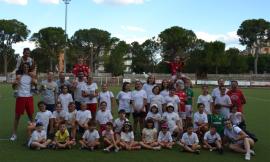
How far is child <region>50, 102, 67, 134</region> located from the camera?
37.7 feet

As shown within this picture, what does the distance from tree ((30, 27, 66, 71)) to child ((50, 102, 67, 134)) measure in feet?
265

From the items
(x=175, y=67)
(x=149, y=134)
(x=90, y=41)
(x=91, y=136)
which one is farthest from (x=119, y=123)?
(x=90, y=41)

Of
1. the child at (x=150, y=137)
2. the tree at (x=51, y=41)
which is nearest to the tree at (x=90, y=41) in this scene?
the tree at (x=51, y=41)

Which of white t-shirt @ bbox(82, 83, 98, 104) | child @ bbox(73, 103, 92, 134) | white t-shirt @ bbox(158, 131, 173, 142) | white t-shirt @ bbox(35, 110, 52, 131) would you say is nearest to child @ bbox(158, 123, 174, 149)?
white t-shirt @ bbox(158, 131, 173, 142)

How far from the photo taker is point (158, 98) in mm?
12492

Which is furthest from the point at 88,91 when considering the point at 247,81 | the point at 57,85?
the point at 247,81

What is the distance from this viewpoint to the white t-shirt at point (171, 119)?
11812 mm

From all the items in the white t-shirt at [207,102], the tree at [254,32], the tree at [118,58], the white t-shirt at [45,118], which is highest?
the tree at [254,32]

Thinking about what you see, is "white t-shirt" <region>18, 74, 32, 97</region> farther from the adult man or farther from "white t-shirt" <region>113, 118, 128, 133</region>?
"white t-shirt" <region>113, 118, 128, 133</region>

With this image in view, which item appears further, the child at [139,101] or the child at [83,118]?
the child at [139,101]

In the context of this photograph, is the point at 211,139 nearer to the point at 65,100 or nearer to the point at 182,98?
the point at 182,98

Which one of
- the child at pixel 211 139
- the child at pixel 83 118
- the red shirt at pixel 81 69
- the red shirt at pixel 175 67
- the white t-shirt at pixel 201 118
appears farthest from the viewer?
the red shirt at pixel 175 67

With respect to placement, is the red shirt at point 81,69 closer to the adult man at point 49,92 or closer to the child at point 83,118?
the adult man at point 49,92

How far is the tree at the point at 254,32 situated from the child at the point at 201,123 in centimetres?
7783
